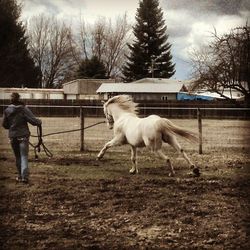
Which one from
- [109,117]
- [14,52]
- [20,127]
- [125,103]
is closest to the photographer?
[14,52]

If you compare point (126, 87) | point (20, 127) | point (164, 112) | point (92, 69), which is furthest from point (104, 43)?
point (164, 112)

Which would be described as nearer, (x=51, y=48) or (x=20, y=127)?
(x=51, y=48)

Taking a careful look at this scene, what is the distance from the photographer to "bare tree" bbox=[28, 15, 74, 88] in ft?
7.64

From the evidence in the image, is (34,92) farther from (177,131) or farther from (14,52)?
(177,131)

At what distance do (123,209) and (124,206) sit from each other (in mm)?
98

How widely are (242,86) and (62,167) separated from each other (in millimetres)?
4049

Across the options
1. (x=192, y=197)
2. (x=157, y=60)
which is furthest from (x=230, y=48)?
(x=192, y=197)

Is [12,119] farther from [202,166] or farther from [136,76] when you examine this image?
[202,166]

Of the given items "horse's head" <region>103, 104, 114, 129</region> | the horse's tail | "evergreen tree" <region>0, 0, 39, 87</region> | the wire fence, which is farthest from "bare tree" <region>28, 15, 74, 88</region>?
the wire fence

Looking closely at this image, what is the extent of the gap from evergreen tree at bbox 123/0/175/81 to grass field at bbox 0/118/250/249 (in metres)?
0.53

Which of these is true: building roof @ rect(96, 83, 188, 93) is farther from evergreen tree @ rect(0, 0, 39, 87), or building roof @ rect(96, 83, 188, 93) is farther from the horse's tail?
evergreen tree @ rect(0, 0, 39, 87)

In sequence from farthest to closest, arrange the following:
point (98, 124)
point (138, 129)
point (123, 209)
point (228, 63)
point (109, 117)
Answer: point (98, 124)
point (109, 117)
point (138, 129)
point (123, 209)
point (228, 63)

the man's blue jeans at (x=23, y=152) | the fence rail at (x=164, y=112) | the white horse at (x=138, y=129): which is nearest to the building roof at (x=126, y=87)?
the white horse at (x=138, y=129)

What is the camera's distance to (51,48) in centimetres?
236
